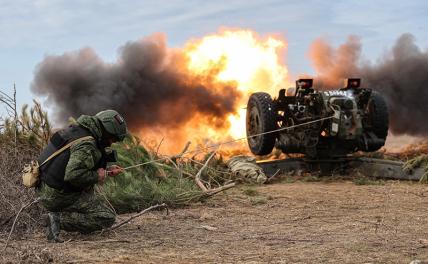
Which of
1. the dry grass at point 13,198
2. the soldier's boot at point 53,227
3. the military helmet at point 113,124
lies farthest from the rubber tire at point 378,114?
the soldier's boot at point 53,227

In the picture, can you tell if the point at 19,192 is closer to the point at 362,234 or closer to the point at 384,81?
the point at 362,234

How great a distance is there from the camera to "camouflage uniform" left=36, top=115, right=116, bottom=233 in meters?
7.42

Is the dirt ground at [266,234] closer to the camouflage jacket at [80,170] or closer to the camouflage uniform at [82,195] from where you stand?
the camouflage uniform at [82,195]

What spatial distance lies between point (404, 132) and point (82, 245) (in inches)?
608

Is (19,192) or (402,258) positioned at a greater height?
(19,192)

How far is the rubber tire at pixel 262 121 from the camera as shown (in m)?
14.5

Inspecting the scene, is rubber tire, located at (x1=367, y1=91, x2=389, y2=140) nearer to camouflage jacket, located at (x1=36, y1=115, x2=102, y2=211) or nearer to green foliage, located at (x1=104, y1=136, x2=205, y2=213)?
green foliage, located at (x1=104, y1=136, x2=205, y2=213)

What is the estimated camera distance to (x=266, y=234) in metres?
8.17

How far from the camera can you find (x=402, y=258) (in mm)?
6680

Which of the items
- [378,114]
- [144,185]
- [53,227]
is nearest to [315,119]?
[378,114]

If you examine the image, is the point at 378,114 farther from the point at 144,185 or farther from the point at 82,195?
the point at 82,195

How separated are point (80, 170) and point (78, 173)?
0.04m

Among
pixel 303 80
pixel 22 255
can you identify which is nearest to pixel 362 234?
pixel 22 255

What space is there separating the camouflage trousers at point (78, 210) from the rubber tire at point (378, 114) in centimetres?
806
